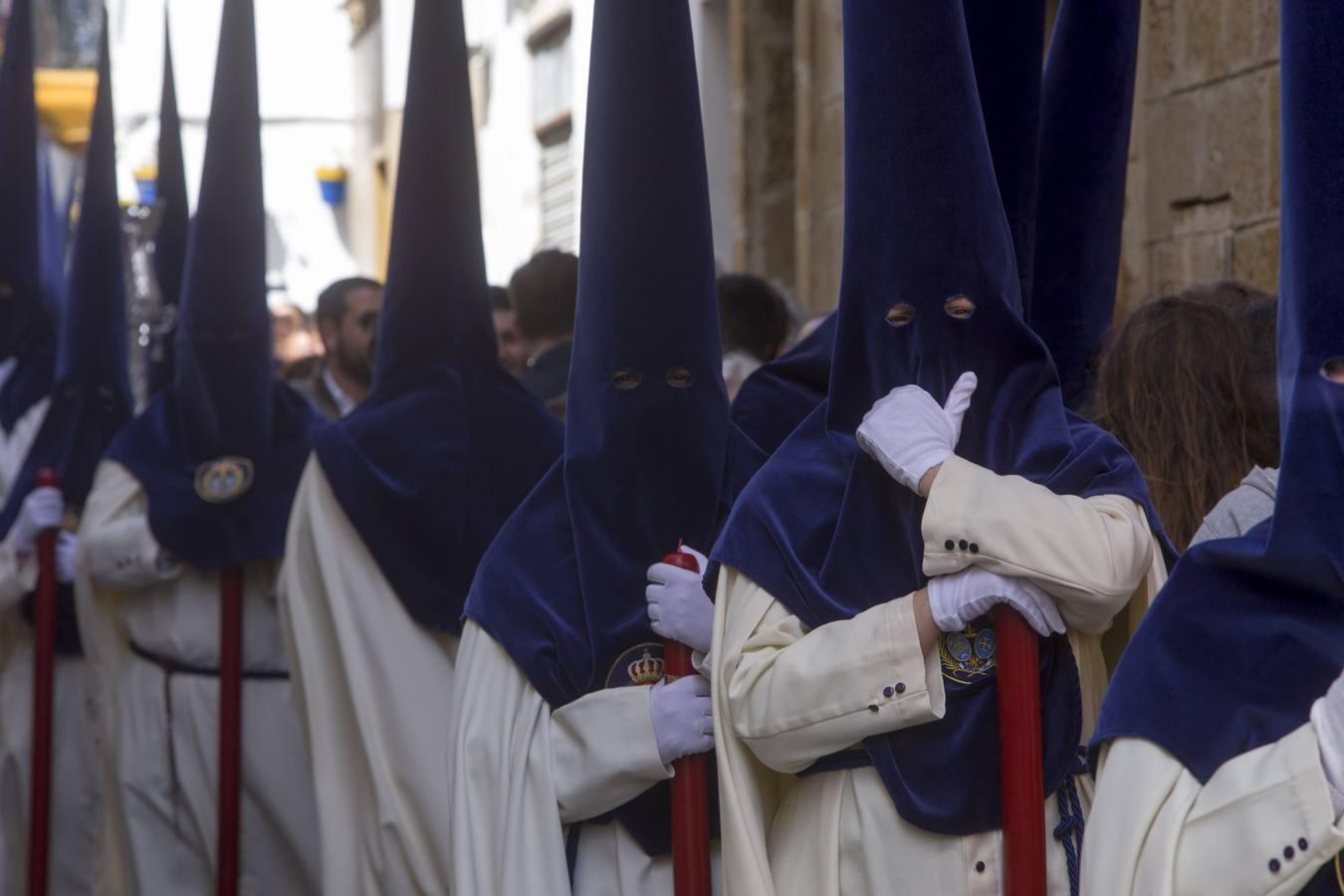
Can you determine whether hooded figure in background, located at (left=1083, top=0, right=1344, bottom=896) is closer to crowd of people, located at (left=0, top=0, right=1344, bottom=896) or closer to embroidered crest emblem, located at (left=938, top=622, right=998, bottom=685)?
crowd of people, located at (left=0, top=0, right=1344, bottom=896)

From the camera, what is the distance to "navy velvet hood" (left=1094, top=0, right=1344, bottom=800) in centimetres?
218

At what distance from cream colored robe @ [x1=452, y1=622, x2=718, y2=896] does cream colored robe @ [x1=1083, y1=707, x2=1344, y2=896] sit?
108cm

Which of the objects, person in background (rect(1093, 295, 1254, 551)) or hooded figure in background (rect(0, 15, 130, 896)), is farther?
hooded figure in background (rect(0, 15, 130, 896))

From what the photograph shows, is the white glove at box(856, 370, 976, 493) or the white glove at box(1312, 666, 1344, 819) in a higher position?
the white glove at box(856, 370, 976, 493)

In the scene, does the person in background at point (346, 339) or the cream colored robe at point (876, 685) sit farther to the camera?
the person in background at point (346, 339)

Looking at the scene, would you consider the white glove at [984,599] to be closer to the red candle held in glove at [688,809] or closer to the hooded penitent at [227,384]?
the red candle held in glove at [688,809]

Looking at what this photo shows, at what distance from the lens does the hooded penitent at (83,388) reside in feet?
19.5

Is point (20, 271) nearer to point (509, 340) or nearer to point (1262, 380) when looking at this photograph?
point (509, 340)

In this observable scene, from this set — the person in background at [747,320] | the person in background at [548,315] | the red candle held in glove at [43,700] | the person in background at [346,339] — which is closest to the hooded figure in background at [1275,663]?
the person in background at [548,315]

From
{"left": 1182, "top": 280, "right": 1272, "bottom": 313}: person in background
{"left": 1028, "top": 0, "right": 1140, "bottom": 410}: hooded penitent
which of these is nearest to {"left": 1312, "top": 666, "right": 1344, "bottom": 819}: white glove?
{"left": 1182, "top": 280, "right": 1272, "bottom": 313}: person in background

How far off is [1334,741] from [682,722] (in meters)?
1.25

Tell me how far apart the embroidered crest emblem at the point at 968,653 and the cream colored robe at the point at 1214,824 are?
1.43ft

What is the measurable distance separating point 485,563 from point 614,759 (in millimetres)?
478

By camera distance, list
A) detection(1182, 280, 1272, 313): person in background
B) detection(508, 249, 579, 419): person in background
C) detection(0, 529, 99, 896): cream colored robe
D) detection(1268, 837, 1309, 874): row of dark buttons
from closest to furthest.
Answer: detection(1268, 837, 1309, 874): row of dark buttons < detection(1182, 280, 1272, 313): person in background < detection(508, 249, 579, 419): person in background < detection(0, 529, 99, 896): cream colored robe
